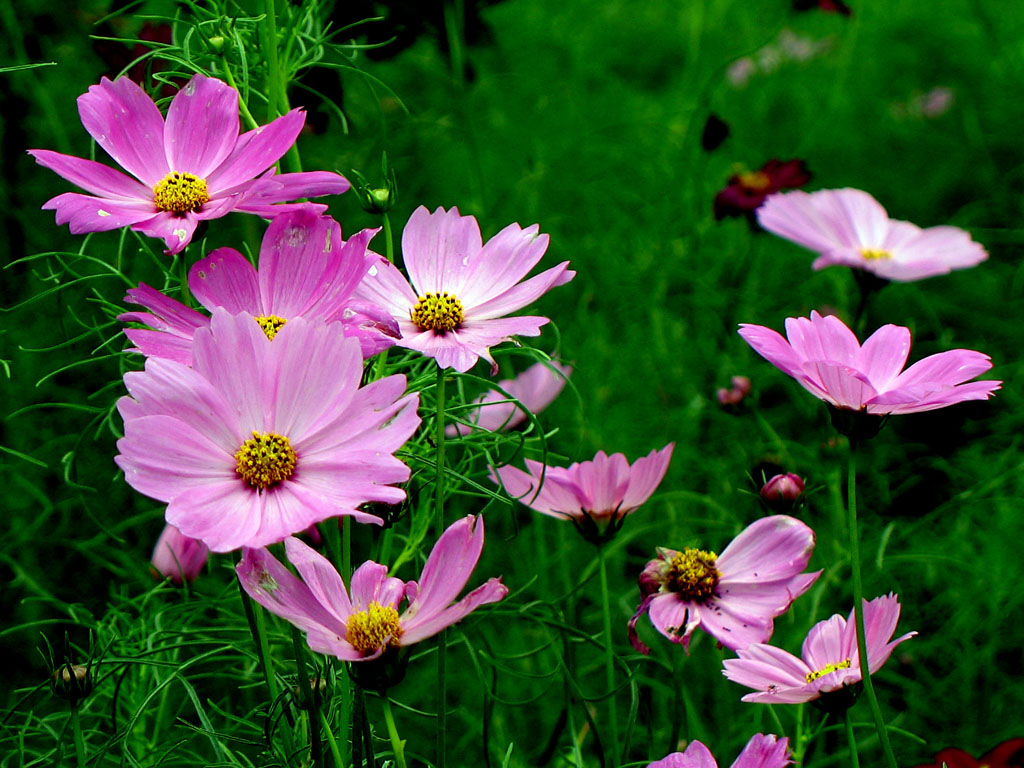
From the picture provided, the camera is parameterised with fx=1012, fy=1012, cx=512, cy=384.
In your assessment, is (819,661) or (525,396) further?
(525,396)

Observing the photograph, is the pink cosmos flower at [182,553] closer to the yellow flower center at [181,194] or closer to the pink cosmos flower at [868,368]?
the yellow flower center at [181,194]

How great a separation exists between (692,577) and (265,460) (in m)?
0.25

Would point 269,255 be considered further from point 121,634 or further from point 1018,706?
point 1018,706

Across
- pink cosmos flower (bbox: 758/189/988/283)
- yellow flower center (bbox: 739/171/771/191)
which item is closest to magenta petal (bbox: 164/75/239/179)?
pink cosmos flower (bbox: 758/189/988/283)

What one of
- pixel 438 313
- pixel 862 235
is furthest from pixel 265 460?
pixel 862 235

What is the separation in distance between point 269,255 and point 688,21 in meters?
1.63

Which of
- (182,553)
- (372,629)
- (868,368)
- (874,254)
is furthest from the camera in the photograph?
(874,254)

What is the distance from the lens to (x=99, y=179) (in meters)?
0.47

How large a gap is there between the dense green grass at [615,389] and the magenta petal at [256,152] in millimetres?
93

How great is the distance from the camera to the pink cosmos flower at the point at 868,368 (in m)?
0.45

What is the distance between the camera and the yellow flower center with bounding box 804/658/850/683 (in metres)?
0.50

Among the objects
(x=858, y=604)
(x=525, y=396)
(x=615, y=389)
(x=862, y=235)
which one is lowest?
(x=615, y=389)

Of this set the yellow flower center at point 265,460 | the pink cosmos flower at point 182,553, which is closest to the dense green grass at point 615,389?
the pink cosmos flower at point 182,553

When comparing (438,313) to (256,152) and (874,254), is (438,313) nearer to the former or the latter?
(256,152)
